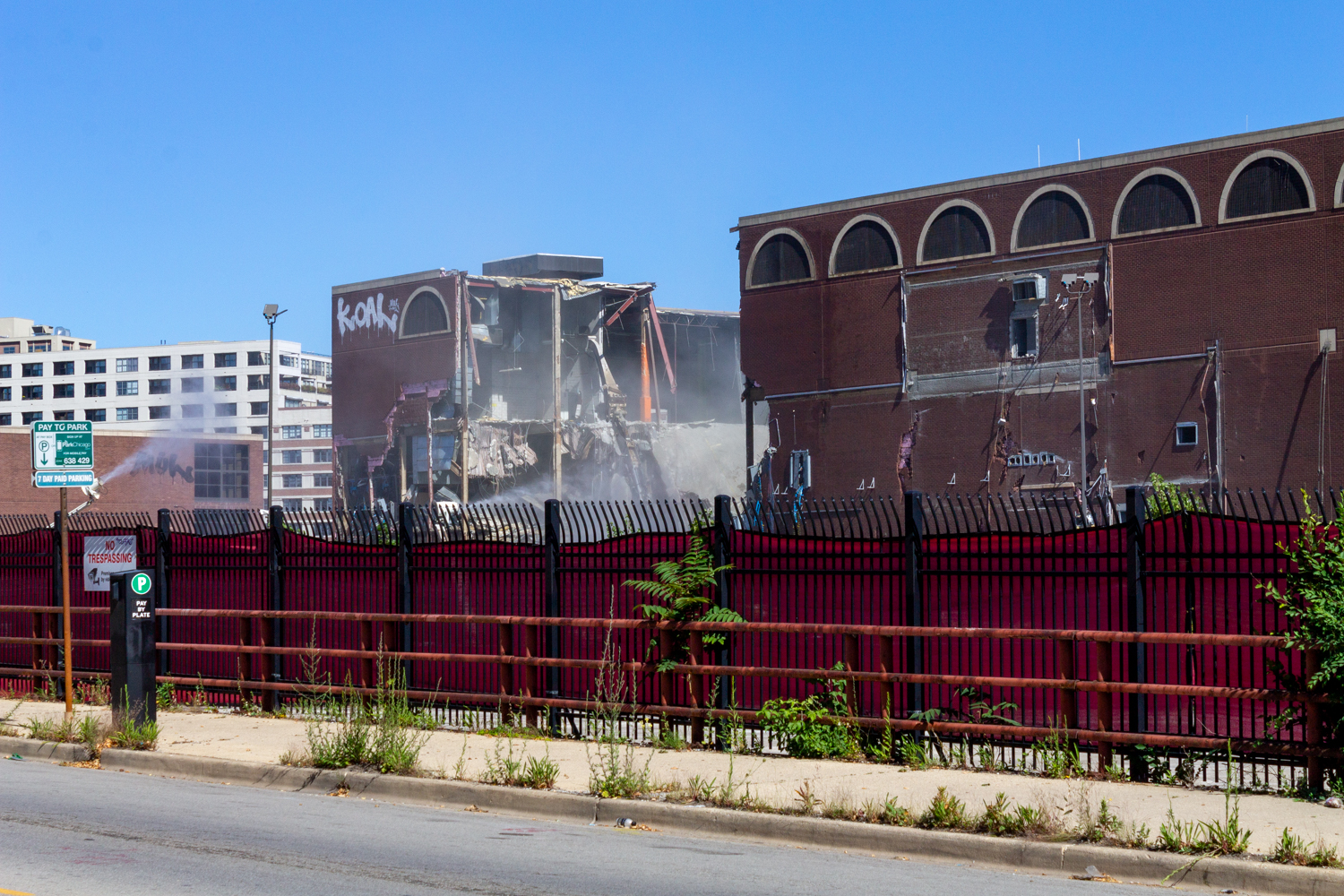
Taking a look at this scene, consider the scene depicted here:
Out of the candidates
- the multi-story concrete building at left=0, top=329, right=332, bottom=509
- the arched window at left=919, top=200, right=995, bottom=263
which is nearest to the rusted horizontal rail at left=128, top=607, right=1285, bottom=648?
the arched window at left=919, top=200, right=995, bottom=263

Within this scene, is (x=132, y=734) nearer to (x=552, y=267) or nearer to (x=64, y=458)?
(x=64, y=458)

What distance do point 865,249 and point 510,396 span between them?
23.3 m

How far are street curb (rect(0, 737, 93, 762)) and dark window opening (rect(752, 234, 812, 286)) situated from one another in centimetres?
4416

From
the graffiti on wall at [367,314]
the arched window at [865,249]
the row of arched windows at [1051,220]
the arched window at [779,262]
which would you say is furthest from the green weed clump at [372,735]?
the graffiti on wall at [367,314]

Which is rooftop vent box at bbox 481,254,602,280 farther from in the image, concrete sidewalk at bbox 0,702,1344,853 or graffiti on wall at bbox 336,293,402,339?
concrete sidewalk at bbox 0,702,1344,853

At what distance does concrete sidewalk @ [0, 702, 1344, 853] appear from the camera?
9195 millimetres

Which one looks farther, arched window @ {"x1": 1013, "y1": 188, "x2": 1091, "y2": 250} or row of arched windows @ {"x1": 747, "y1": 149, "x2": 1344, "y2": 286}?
arched window @ {"x1": 1013, "y1": 188, "x2": 1091, "y2": 250}

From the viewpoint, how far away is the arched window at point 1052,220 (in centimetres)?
4959

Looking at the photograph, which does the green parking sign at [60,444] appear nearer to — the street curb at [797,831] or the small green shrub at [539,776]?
the street curb at [797,831]

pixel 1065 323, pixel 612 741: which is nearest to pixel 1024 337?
pixel 1065 323

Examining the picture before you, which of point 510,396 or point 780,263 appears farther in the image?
Result: point 510,396

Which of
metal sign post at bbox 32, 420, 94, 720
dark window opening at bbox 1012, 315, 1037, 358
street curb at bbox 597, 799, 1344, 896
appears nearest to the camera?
street curb at bbox 597, 799, 1344, 896

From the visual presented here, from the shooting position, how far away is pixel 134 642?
539 inches

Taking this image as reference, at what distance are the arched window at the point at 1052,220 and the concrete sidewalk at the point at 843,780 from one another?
40.6 metres
